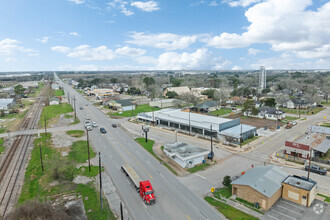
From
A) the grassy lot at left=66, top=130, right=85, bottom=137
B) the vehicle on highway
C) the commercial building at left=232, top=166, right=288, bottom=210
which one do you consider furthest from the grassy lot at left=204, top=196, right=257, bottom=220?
the grassy lot at left=66, top=130, right=85, bottom=137

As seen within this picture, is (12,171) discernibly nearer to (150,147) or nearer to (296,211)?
(150,147)

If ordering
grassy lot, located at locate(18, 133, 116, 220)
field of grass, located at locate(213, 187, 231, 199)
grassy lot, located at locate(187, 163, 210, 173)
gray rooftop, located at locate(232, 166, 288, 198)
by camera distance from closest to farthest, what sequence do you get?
grassy lot, located at locate(18, 133, 116, 220) → gray rooftop, located at locate(232, 166, 288, 198) → field of grass, located at locate(213, 187, 231, 199) → grassy lot, located at locate(187, 163, 210, 173)

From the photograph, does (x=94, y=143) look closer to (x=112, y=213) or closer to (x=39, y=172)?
(x=39, y=172)

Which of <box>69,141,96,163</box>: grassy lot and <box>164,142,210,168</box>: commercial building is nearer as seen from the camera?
<box>164,142,210,168</box>: commercial building

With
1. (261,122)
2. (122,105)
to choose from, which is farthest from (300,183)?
(122,105)

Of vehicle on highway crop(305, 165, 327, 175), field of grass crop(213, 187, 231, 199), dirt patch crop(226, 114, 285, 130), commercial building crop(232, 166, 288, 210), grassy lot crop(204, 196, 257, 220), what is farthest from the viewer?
dirt patch crop(226, 114, 285, 130)

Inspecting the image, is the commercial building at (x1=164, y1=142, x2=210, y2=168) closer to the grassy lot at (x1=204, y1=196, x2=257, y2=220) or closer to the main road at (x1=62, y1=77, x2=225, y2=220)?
the main road at (x1=62, y1=77, x2=225, y2=220)

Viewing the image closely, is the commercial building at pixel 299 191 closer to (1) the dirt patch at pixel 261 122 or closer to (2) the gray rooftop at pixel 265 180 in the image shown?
(2) the gray rooftop at pixel 265 180
